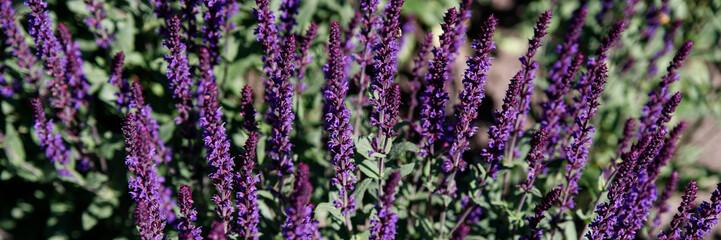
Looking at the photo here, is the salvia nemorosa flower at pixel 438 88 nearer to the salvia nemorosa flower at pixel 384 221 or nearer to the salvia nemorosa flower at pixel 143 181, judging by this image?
the salvia nemorosa flower at pixel 384 221

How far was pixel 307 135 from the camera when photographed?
6.46 meters

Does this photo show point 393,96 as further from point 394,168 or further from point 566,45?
point 566,45

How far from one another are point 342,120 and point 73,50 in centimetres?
320

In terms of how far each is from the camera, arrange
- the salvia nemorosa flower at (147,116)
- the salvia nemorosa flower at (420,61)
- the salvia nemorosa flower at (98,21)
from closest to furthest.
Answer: the salvia nemorosa flower at (147,116) < the salvia nemorosa flower at (420,61) < the salvia nemorosa flower at (98,21)

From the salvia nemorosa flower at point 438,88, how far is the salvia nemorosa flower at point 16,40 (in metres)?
4.09

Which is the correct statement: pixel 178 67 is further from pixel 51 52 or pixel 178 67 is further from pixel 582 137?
pixel 582 137

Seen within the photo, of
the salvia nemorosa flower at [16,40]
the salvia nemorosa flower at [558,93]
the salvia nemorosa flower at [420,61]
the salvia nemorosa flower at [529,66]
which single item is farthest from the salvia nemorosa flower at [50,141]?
the salvia nemorosa flower at [558,93]

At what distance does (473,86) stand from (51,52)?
401cm

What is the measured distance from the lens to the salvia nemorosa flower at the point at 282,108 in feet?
13.1

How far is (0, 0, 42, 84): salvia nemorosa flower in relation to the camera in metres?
4.90

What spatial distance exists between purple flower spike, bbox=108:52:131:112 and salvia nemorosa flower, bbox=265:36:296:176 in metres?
1.54

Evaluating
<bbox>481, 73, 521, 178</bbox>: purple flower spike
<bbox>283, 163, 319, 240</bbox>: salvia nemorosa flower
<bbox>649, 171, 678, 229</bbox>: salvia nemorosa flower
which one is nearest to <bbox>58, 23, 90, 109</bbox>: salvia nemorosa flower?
<bbox>283, 163, 319, 240</bbox>: salvia nemorosa flower

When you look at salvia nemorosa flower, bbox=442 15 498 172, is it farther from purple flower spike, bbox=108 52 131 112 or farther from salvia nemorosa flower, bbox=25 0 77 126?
salvia nemorosa flower, bbox=25 0 77 126

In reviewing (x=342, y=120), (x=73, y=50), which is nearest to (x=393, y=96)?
(x=342, y=120)
